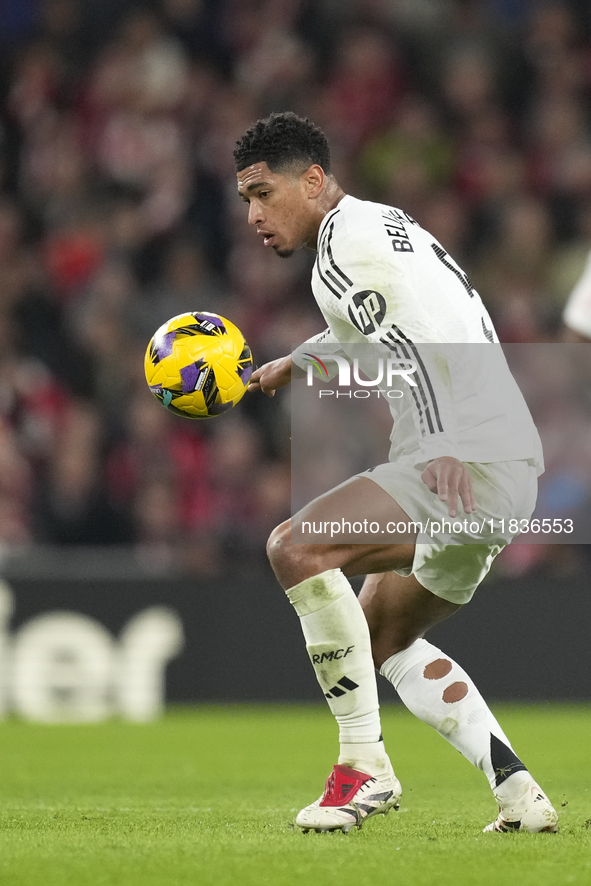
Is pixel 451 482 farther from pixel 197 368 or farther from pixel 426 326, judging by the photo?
pixel 197 368

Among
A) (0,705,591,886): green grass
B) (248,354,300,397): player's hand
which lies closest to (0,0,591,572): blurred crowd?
(0,705,591,886): green grass

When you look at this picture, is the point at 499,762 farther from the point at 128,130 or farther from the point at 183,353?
the point at 128,130

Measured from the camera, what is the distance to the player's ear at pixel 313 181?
429 cm

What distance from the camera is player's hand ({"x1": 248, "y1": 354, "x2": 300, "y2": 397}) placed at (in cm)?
457

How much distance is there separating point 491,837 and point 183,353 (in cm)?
174

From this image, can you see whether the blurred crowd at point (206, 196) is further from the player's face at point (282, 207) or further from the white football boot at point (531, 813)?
the white football boot at point (531, 813)

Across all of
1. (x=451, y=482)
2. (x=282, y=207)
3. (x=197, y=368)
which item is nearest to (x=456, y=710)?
(x=451, y=482)

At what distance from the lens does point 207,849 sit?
11.5ft

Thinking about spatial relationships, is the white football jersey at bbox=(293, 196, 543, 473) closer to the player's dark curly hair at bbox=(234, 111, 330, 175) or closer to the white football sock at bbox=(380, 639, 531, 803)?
the player's dark curly hair at bbox=(234, 111, 330, 175)

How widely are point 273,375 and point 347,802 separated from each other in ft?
4.73

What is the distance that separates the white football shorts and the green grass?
2.47 feet

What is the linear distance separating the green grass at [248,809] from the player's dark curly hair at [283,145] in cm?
203

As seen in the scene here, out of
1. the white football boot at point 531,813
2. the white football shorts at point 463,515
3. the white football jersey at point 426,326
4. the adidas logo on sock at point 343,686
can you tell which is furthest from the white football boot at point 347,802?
the white football jersey at point 426,326

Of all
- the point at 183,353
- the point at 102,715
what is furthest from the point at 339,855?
the point at 102,715
